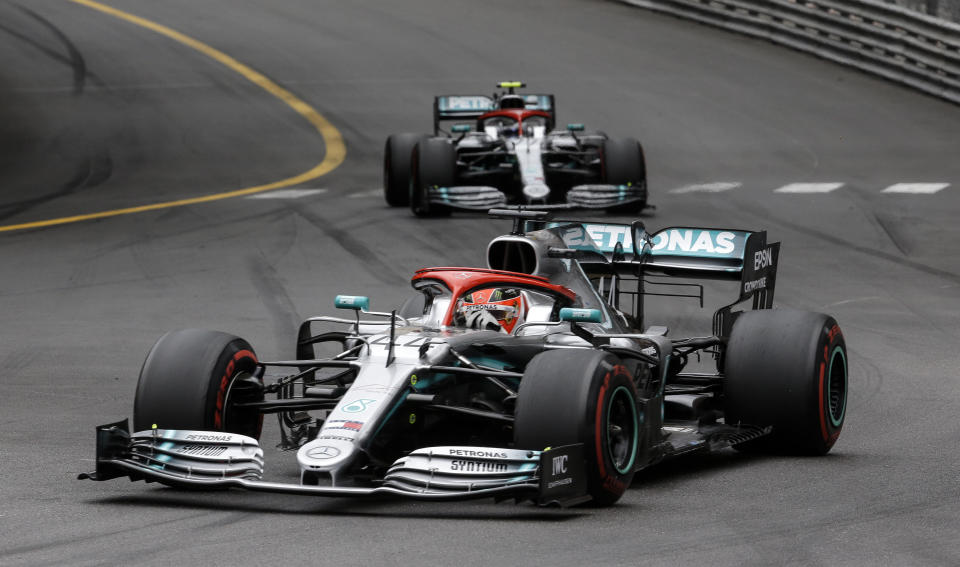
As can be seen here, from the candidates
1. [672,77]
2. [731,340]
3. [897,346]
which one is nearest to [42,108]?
[672,77]

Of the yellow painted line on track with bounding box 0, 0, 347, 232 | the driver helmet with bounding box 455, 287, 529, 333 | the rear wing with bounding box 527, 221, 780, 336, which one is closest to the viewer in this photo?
the driver helmet with bounding box 455, 287, 529, 333

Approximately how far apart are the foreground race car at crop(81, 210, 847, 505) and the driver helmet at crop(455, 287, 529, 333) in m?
0.01

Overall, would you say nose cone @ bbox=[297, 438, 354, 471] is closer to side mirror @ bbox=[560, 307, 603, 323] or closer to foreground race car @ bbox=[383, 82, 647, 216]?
side mirror @ bbox=[560, 307, 603, 323]

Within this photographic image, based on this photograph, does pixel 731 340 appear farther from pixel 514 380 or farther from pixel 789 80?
pixel 789 80

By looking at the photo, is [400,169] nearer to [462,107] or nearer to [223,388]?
[462,107]

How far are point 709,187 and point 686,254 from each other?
46.5ft

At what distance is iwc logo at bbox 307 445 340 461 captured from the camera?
337 inches

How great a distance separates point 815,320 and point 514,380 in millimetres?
2183

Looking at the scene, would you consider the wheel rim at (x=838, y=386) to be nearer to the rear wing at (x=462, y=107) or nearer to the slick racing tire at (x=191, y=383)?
the slick racing tire at (x=191, y=383)

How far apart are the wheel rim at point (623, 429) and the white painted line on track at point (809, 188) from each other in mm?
16870

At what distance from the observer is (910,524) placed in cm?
827

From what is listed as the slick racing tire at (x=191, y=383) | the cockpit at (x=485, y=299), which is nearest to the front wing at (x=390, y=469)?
the slick racing tire at (x=191, y=383)

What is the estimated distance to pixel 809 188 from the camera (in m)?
25.8

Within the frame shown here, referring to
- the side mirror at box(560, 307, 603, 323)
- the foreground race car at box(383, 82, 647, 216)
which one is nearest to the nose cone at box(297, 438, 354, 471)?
the side mirror at box(560, 307, 603, 323)
